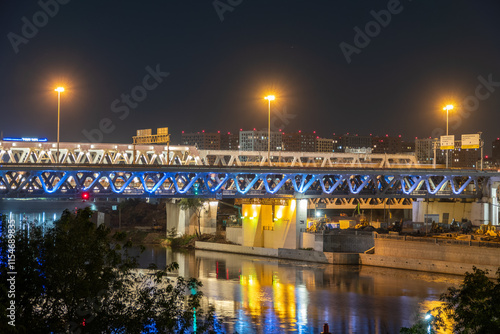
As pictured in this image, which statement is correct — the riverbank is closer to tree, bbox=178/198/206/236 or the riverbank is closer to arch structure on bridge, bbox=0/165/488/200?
arch structure on bridge, bbox=0/165/488/200

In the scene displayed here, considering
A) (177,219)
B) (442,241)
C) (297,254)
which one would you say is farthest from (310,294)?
(177,219)

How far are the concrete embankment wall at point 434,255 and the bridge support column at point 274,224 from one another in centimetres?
778

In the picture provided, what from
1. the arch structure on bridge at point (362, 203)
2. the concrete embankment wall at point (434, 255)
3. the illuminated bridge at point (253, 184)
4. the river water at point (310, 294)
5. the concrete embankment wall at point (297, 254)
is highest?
the illuminated bridge at point (253, 184)

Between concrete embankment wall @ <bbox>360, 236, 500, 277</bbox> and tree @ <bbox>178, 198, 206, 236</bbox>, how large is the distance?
1036 inches

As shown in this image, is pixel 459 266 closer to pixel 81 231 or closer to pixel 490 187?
pixel 490 187

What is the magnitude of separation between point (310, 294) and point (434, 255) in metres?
14.9

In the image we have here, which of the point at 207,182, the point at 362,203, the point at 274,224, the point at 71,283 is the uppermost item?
the point at 207,182

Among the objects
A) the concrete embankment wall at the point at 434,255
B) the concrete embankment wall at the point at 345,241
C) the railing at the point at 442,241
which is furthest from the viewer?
the concrete embankment wall at the point at 345,241

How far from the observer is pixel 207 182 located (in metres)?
64.2

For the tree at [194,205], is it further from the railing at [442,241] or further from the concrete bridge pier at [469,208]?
the railing at [442,241]

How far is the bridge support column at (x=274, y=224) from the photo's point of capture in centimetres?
6725

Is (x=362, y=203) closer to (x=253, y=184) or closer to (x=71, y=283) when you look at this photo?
(x=253, y=184)

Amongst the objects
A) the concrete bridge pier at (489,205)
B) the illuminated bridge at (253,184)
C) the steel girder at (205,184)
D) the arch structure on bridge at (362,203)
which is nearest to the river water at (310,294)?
the illuminated bridge at (253,184)

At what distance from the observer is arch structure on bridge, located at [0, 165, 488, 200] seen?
5725 cm
